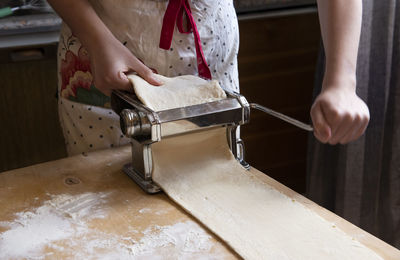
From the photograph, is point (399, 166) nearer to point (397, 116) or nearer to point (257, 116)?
point (397, 116)

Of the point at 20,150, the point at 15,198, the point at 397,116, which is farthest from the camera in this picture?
the point at 20,150

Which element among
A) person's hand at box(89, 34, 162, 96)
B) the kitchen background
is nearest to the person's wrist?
person's hand at box(89, 34, 162, 96)

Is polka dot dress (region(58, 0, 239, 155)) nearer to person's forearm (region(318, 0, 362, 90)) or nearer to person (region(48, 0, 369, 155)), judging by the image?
person (region(48, 0, 369, 155))

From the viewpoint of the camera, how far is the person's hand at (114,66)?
949 millimetres

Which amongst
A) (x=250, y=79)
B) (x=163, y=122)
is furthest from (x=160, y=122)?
(x=250, y=79)

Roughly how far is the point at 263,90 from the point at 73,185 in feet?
4.11

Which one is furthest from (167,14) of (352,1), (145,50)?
(352,1)

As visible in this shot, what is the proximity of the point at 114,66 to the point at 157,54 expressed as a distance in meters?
0.14

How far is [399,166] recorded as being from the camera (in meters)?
1.79

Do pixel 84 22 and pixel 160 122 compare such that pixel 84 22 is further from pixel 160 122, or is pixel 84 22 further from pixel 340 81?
pixel 340 81

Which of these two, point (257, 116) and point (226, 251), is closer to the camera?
point (226, 251)

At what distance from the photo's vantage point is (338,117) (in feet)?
2.74

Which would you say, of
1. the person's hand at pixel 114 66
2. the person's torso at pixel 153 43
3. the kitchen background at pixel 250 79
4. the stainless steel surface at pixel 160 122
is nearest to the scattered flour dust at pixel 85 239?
the stainless steel surface at pixel 160 122

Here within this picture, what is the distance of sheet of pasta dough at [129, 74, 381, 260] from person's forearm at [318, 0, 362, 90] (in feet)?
0.78
